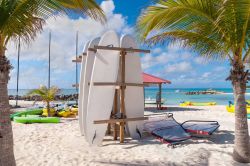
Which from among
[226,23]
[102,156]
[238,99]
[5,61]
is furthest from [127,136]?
[5,61]

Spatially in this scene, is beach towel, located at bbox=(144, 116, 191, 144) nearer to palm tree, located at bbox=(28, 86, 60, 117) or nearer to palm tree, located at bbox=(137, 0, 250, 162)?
palm tree, located at bbox=(137, 0, 250, 162)

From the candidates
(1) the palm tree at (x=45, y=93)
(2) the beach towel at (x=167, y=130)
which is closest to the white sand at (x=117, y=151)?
(2) the beach towel at (x=167, y=130)

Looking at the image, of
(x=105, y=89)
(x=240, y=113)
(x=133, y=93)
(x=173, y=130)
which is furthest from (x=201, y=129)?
(x=105, y=89)

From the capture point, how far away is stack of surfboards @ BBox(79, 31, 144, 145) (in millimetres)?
7883

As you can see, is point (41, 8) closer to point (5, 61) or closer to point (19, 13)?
point (19, 13)

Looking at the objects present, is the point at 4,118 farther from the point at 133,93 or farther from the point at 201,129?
the point at 201,129

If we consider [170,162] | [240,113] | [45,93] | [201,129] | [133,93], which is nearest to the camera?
[240,113]

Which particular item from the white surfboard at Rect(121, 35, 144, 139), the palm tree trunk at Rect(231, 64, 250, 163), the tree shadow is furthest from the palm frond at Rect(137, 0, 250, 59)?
the tree shadow

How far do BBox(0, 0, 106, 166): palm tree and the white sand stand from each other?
2.05 m

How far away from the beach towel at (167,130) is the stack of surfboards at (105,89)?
0.53 meters

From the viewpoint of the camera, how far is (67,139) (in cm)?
884

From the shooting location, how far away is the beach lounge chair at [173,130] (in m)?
8.21

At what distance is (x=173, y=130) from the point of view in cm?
883

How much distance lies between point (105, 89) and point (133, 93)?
3.92 ft
